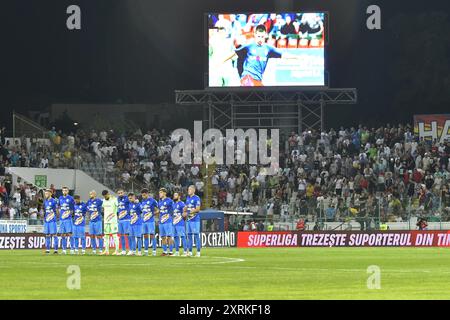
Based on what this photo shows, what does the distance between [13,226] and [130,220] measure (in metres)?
13.4

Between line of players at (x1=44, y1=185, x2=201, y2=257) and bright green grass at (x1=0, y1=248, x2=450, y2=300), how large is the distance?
1268mm

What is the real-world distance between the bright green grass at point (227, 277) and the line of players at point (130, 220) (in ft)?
4.16

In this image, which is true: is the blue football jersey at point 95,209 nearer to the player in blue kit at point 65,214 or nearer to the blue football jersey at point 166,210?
the player in blue kit at point 65,214

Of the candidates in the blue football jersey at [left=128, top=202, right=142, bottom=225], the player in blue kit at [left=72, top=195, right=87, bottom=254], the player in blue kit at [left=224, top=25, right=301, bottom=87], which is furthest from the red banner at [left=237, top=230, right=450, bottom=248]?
the blue football jersey at [left=128, top=202, right=142, bottom=225]

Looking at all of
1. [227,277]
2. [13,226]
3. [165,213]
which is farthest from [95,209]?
[227,277]

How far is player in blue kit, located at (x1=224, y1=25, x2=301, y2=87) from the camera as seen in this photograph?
57625 millimetres

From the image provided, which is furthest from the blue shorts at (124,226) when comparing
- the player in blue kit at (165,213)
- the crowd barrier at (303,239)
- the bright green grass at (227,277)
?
the crowd barrier at (303,239)

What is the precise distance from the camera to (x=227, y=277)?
26672mm

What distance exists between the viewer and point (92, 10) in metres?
66.9

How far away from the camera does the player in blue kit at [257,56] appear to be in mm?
57625

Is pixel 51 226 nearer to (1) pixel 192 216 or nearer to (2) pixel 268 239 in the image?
(1) pixel 192 216

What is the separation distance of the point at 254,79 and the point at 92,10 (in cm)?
1414

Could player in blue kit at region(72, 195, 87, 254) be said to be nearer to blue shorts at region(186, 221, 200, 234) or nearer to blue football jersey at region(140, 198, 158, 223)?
blue football jersey at region(140, 198, 158, 223)
